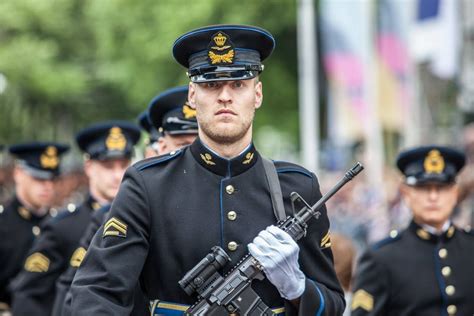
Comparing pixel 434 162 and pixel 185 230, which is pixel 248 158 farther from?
pixel 434 162

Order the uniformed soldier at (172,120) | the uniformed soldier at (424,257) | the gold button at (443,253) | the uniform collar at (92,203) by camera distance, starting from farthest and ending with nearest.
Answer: the uniform collar at (92,203) → the gold button at (443,253) → the uniformed soldier at (424,257) → the uniformed soldier at (172,120)

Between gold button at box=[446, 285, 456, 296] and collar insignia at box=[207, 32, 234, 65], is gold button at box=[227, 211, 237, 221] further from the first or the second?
gold button at box=[446, 285, 456, 296]

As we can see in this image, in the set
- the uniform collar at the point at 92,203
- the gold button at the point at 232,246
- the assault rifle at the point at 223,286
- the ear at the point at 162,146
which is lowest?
the uniform collar at the point at 92,203

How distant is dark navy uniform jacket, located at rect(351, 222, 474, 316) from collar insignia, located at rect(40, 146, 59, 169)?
3859 millimetres

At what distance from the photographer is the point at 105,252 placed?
4.93 m

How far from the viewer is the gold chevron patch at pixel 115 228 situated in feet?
16.3

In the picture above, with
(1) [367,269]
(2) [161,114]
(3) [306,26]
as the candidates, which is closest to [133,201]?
(2) [161,114]

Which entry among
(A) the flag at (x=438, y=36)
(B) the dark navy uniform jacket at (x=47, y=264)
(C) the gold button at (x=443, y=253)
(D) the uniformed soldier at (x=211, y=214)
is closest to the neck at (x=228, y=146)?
(D) the uniformed soldier at (x=211, y=214)

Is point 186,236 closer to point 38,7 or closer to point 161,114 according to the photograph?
point 161,114

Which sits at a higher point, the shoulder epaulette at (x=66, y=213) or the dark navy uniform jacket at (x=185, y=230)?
the dark navy uniform jacket at (x=185, y=230)

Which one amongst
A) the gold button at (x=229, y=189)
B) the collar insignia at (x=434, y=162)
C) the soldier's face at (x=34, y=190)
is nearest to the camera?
the gold button at (x=229, y=189)

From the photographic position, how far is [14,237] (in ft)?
34.4

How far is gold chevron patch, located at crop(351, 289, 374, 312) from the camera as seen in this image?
23.9 feet

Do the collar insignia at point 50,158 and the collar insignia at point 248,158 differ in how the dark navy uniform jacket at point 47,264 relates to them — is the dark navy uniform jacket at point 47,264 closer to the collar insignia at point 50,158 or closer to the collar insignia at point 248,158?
the collar insignia at point 50,158
